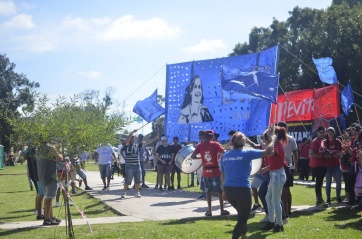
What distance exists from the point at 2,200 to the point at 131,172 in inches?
183

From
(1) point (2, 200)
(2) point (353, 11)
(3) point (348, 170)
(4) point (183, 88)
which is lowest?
(1) point (2, 200)

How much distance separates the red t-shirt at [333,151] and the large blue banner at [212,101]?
494 cm

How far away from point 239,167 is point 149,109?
12.2m

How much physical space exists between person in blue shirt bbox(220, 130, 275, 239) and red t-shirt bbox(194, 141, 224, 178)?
3.63 m

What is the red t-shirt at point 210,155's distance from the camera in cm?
1155

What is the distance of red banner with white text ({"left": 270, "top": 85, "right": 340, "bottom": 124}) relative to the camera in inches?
904

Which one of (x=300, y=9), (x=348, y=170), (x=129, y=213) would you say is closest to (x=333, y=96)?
(x=348, y=170)

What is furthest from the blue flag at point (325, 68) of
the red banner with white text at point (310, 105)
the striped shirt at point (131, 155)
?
the striped shirt at point (131, 155)

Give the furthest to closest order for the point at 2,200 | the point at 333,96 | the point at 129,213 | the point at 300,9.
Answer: the point at 300,9 → the point at 333,96 → the point at 2,200 → the point at 129,213

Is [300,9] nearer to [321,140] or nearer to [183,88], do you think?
[183,88]

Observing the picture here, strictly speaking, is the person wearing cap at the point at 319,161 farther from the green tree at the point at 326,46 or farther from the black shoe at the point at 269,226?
the green tree at the point at 326,46

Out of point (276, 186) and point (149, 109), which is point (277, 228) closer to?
point (276, 186)

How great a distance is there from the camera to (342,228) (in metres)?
9.39

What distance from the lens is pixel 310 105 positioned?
24500 mm
